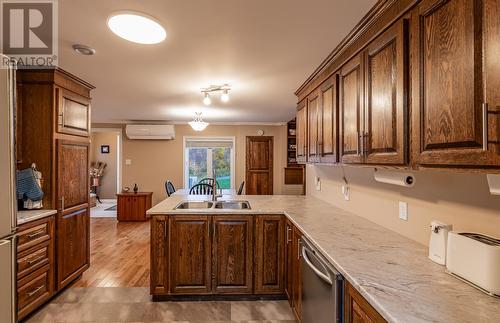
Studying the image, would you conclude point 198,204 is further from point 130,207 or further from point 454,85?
point 130,207

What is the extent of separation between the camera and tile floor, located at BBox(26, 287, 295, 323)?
2426 millimetres

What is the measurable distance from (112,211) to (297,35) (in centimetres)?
719

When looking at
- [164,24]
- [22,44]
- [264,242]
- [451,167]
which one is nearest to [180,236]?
[264,242]

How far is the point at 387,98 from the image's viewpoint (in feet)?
4.86

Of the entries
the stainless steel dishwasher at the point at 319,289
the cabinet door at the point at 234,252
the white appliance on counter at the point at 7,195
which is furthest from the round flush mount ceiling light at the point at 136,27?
the stainless steel dishwasher at the point at 319,289

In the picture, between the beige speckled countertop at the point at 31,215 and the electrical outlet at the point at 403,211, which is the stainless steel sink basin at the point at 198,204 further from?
the electrical outlet at the point at 403,211

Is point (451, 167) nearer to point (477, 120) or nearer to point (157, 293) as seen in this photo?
point (477, 120)

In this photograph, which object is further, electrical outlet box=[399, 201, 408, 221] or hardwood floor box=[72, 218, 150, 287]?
hardwood floor box=[72, 218, 150, 287]

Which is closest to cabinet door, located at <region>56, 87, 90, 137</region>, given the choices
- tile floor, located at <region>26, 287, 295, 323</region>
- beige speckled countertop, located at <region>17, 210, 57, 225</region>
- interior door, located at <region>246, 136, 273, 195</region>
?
beige speckled countertop, located at <region>17, 210, 57, 225</region>

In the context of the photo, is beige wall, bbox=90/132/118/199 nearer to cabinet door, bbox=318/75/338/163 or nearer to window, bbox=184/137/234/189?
window, bbox=184/137/234/189

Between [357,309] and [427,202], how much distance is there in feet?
2.65

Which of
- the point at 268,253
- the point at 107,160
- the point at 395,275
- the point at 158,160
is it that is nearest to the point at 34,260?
the point at 268,253

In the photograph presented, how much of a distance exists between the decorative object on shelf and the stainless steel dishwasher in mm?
8626

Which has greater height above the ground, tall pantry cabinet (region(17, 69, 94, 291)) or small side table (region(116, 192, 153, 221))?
tall pantry cabinet (region(17, 69, 94, 291))
